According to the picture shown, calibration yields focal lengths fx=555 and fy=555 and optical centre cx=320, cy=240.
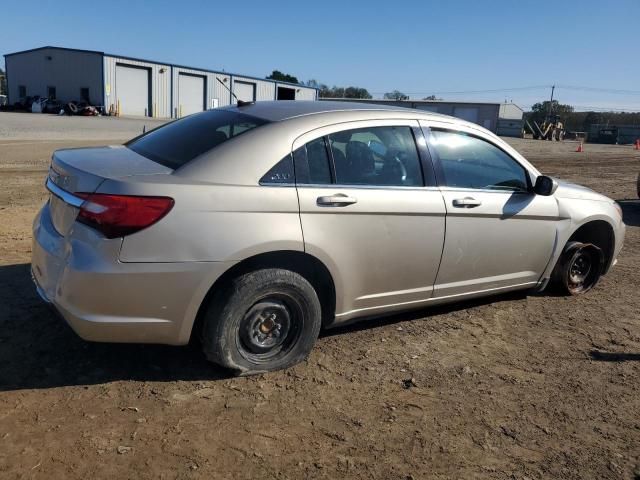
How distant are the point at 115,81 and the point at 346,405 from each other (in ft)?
167

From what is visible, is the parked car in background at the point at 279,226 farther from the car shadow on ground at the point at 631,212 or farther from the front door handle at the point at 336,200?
the car shadow on ground at the point at 631,212

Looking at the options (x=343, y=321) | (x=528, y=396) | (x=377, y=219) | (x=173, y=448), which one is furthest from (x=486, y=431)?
(x=173, y=448)

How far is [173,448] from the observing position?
283 centimetres

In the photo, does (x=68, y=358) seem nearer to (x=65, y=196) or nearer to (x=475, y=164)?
(x=65, y=196)

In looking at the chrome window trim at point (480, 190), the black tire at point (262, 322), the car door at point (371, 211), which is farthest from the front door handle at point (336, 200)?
the chrome window trim at point (480, 190)

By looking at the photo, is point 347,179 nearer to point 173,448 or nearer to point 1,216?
point 173,448

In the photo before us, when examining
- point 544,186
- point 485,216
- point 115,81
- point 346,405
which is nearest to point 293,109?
point 485,216

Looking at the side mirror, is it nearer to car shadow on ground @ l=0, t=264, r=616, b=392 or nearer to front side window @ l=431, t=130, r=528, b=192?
front side window @ l=431, t=130, r=528, b=192

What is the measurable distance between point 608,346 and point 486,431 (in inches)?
72.4

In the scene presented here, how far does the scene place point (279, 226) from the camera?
3338 mm

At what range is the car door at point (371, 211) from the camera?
11.6ft

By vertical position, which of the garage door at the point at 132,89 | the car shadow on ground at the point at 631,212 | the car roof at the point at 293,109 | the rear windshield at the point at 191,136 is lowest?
the car shadow on ground at the point at 631,212

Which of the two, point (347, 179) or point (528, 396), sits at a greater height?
point (347, 179)

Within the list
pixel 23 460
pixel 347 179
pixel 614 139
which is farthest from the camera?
pixel 614 139
